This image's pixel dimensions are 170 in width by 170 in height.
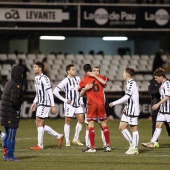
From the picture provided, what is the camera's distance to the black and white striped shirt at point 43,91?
16.8 metres

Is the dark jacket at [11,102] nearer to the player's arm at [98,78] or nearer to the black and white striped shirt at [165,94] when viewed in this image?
the player's arm at [98,78]

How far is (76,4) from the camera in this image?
30.9 meters

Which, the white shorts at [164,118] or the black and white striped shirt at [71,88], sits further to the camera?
the black and white striped shirt at [71,88]

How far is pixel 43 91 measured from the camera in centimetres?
1689

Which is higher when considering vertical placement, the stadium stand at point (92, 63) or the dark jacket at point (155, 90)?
the stadium stand at point (92, 63)

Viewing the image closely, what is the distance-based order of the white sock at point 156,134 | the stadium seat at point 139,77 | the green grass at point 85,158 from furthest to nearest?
the stadium seat at point 139,77 < the white sock at point 156,134 < the green grass at point 85,158

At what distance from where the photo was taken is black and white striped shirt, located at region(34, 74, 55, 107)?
55.2 ft

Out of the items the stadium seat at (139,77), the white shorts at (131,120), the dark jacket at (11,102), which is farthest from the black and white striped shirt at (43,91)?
the stadium seat at (139,77)

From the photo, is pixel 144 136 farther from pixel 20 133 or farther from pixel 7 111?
pixel 7 111

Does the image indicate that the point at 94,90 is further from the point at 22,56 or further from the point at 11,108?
the point at 22,56

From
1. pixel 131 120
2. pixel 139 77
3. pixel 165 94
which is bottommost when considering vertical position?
pixel 131 120

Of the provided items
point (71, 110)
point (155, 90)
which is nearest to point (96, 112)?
point (155, 90)

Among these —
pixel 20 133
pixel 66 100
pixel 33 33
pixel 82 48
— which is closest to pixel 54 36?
pixel 33 33

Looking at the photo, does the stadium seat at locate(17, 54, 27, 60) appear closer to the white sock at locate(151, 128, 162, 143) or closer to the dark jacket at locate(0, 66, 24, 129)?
the white sock at locate(151, 128, 162, 143)
